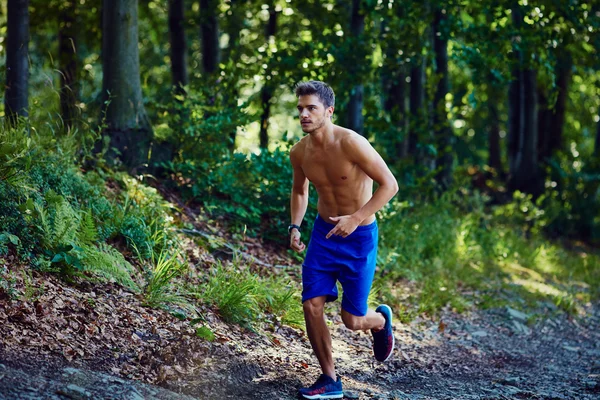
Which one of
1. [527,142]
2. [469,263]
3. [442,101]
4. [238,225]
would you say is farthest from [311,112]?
[527,142]

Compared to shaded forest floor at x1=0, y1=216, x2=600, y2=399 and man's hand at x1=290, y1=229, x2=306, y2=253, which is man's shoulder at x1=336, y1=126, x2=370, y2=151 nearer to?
man's hand at x1=290, y1=229, x2=306, y2=253

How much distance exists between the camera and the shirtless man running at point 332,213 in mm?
4883

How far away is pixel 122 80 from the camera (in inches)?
344

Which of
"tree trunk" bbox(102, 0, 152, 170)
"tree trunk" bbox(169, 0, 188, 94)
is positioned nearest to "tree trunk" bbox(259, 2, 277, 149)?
"tree trunk" bbox(169, 0, 188, 94)

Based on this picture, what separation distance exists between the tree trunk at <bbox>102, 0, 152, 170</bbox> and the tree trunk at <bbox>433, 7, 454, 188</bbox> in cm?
422

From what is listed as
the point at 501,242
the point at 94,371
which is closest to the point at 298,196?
the point at 94,371

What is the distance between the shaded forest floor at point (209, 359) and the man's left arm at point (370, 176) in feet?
4.16

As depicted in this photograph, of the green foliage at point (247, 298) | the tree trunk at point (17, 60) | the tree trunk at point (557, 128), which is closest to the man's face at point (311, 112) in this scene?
the green foliage at point (247, 298)

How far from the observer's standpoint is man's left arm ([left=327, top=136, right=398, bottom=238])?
15.6ft

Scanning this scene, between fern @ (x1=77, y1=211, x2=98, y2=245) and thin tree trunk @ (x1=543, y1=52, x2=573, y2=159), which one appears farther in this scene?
thin tree trunk @ (x1=543, y1=52, x2=573, y2=159)

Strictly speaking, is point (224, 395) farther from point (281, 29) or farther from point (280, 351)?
point (281, 29)

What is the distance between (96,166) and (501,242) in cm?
653

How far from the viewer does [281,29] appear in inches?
655

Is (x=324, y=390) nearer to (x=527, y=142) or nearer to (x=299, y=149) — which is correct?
(x=299, y=149)
